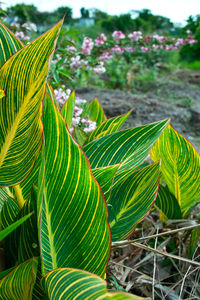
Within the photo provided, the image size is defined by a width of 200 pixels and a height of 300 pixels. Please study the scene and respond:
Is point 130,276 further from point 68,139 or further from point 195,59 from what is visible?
point 195,59

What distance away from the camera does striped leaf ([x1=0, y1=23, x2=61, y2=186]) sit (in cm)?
45

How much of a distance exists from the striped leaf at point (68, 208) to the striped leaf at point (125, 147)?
191 mm

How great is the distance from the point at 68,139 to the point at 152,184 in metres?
0.26

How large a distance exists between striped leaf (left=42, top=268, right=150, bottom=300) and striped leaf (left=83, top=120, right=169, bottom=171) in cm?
30

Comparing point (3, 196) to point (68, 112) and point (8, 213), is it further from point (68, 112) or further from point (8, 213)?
point (68, 112)

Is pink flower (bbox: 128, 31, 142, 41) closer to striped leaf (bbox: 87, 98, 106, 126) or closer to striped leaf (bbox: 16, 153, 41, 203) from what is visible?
striped leaf (bbox: 87, 98, 106, 126)

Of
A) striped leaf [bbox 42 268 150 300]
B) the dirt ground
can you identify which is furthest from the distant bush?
striped leaf [bbox 42 268 150 300]

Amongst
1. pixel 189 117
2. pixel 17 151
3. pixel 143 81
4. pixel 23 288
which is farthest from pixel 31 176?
pixel 143 81

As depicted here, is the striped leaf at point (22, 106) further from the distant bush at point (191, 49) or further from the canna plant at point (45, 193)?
the distant bush at point (191, 49)

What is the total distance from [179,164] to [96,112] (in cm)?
47

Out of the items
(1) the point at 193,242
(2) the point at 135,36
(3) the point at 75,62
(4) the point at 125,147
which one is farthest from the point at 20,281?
(2) the point at 135,36

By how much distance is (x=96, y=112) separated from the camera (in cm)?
123

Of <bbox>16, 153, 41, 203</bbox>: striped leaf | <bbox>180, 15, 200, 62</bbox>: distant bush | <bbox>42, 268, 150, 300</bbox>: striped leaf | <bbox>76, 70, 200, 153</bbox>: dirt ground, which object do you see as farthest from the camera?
<bbox>180, 15, 200, 62</bbox>: distant bush

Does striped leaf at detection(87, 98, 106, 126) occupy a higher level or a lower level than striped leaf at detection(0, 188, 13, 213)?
higher
